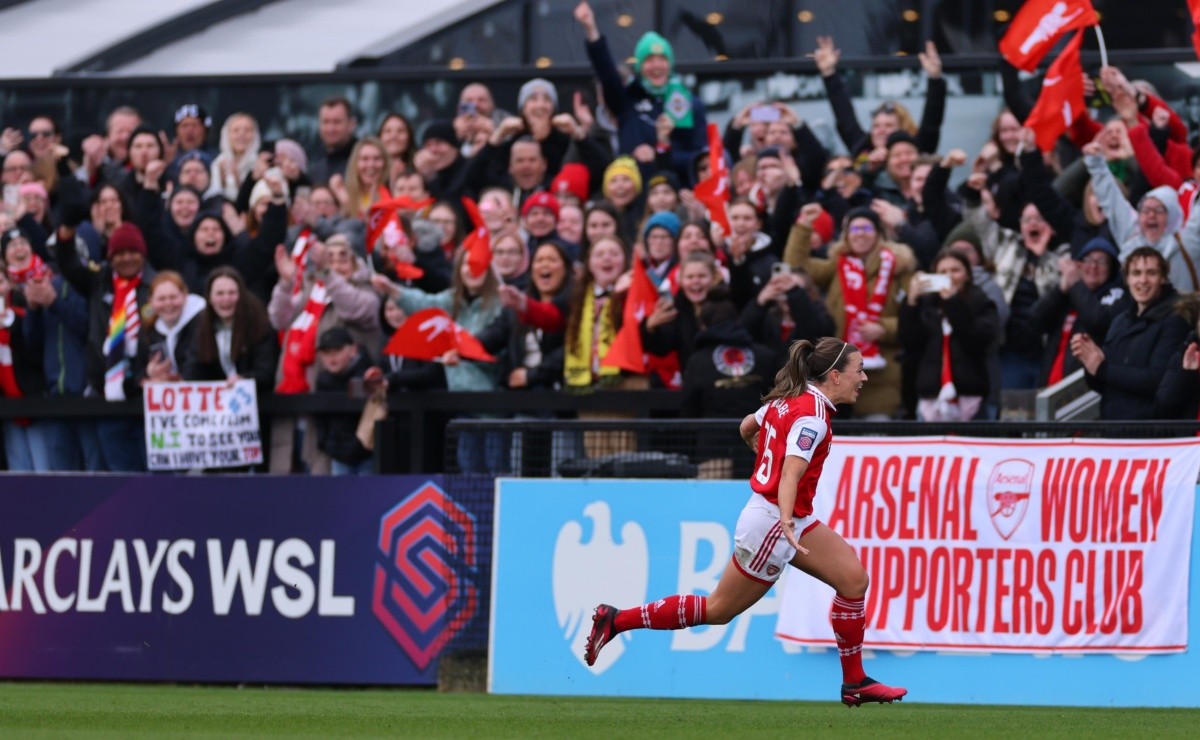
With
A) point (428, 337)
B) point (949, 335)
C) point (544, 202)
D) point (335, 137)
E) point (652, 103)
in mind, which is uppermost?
point (652, 103)

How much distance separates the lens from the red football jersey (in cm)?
1034

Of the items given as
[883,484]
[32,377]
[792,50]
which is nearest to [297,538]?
[32,377]

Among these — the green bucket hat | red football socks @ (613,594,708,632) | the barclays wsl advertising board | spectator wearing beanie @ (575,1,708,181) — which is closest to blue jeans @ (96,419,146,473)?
the barclays wsl advertising board

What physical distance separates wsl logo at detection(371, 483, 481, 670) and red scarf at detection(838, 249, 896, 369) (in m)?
2.98

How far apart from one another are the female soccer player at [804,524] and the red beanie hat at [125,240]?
680cm

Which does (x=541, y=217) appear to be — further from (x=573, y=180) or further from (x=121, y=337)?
(x=121, y=337)

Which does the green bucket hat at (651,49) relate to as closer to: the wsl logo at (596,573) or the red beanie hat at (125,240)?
the red beanie hat at (125,240)

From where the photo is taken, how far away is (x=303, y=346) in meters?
15.5

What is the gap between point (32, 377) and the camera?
16.5 m

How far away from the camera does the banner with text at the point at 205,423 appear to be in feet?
50.0

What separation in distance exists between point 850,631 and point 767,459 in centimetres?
99

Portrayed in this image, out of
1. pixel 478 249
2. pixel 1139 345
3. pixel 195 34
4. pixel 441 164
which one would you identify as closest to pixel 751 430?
pixel 1139 345

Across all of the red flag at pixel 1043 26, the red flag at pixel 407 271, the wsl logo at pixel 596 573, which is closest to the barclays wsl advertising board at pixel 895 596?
the wsl logo at pixel 596 573

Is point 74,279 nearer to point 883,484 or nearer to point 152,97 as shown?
point 152,97
